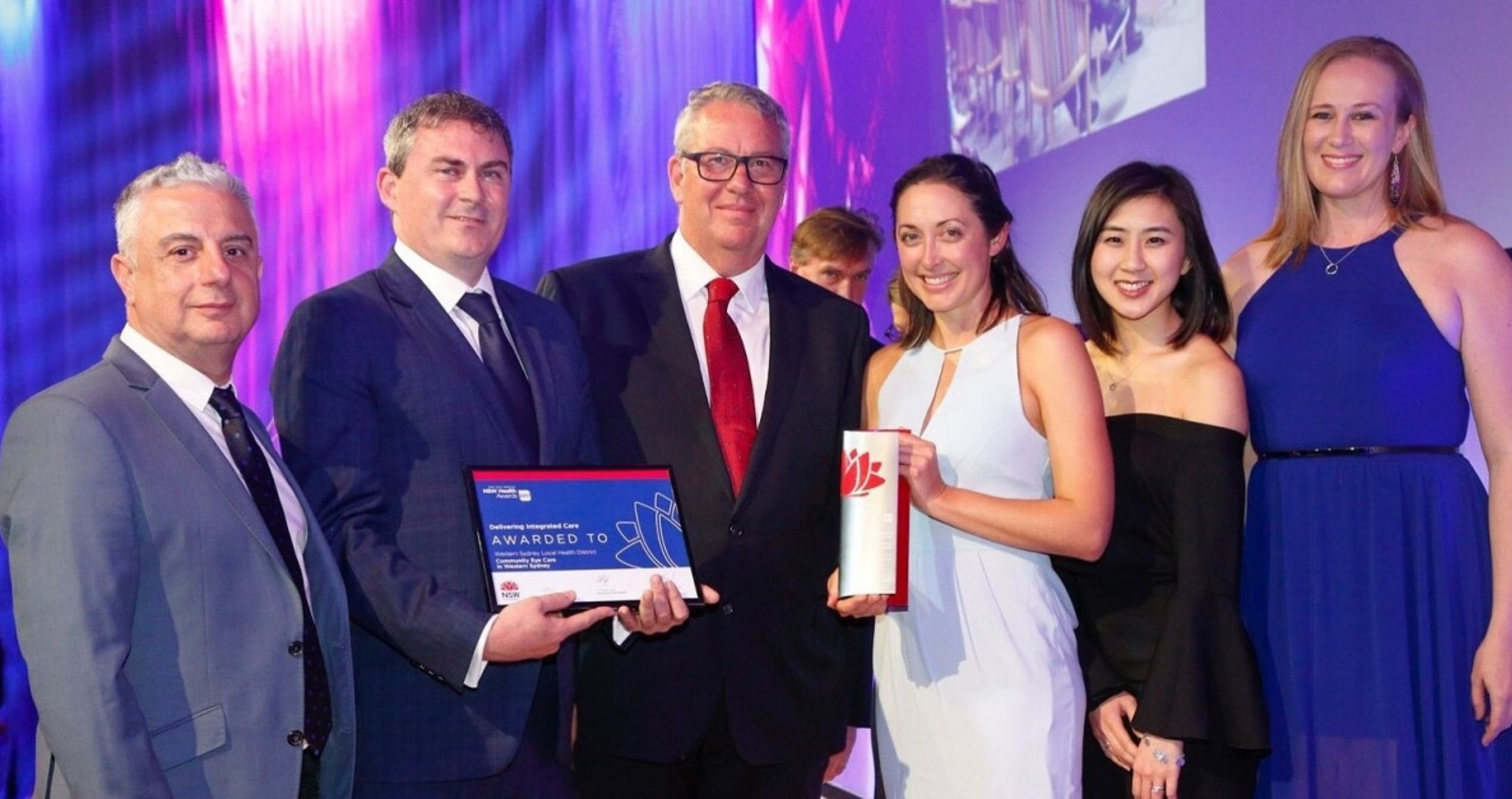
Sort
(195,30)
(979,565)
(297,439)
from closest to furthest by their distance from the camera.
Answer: (297,439)
(979,565)
(195,30)

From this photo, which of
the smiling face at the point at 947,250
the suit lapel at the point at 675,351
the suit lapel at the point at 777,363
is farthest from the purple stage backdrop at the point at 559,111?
the suit lapel at the point at 675,351

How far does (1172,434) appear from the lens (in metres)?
2.74

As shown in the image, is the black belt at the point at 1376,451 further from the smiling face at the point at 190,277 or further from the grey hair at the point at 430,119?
the smiling face at the point at 190,277

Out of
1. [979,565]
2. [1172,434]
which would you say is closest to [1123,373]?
[1172,434]

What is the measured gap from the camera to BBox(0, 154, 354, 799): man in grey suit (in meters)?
1.86

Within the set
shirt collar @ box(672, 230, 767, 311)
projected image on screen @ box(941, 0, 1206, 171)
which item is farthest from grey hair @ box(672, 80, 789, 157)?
projected image on screen @ box(941, 0, 1206, 171)

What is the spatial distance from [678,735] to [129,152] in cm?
478

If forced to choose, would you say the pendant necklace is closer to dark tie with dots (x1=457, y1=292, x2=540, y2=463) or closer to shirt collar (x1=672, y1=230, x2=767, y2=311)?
shirt collar (x1=672, y1=230, x2=767, y2=311)

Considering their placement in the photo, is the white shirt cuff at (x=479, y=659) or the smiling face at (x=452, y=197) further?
the smiling face at (x=452, y=197)

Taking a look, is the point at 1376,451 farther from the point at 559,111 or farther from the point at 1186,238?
the point at 559,111

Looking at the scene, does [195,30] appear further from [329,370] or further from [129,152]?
[329,370]

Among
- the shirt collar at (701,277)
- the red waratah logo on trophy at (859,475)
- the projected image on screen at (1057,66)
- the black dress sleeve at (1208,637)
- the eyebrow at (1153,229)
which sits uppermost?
the projected image on screen at (1057,66)

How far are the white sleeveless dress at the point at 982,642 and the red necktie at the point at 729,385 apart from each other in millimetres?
338

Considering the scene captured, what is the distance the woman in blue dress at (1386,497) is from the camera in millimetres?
2670
